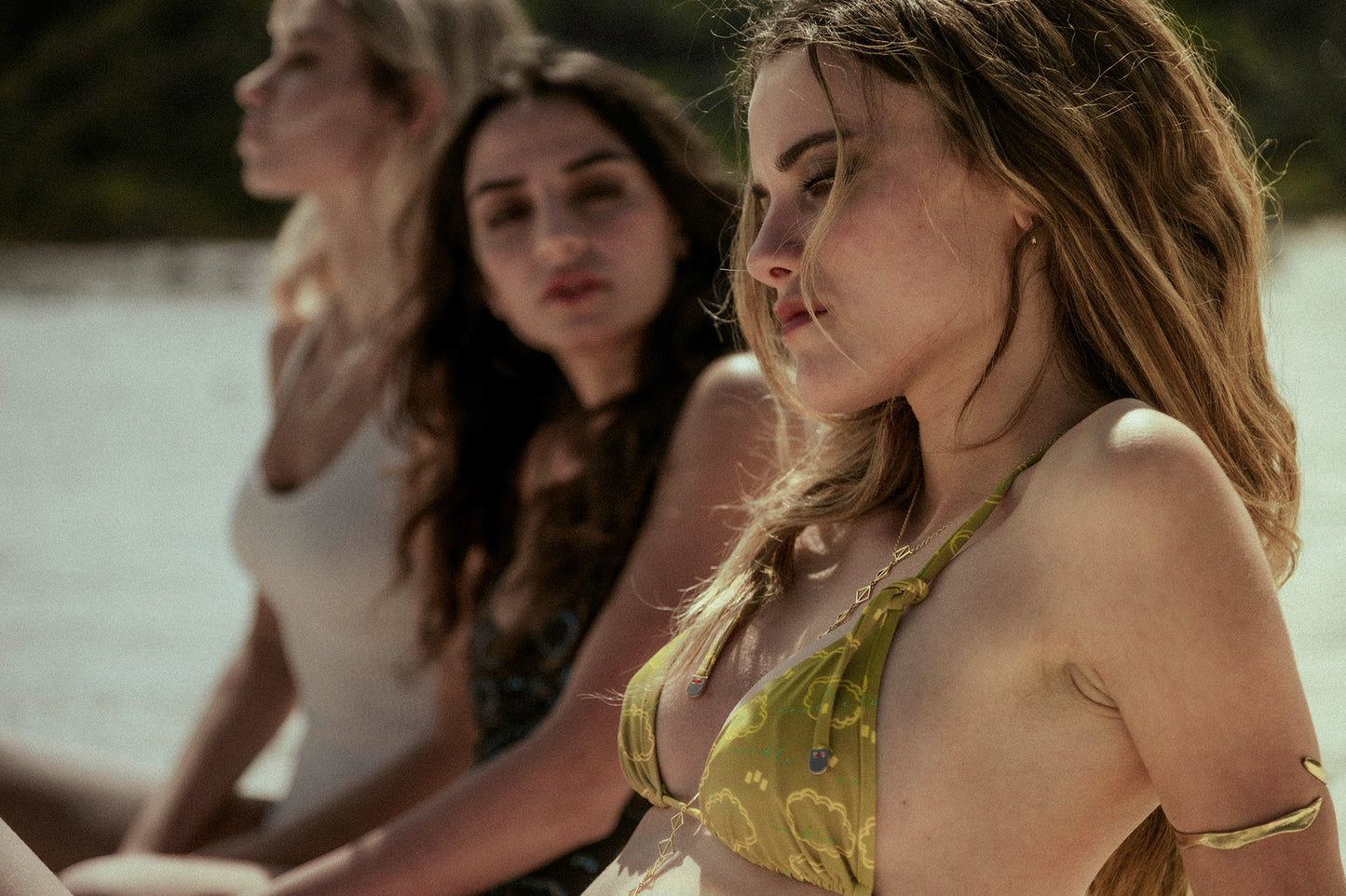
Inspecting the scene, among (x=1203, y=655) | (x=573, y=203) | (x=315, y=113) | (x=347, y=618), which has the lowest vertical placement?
(x=347, y=618)

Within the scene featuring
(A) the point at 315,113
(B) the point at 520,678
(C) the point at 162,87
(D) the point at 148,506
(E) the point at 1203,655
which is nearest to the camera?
(E) the point at 1203,655

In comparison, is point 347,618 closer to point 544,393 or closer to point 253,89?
point 544,393

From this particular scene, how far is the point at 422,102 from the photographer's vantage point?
321cm

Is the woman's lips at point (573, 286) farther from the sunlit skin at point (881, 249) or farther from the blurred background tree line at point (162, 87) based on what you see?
the blurred background tree line at point (162, 87)

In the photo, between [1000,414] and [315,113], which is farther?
[315,113]

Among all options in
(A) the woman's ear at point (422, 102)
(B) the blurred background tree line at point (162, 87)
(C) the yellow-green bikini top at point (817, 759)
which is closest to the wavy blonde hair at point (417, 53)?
(A) the woman's ear at point (422, 102)

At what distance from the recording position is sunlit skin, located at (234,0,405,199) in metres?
3.18

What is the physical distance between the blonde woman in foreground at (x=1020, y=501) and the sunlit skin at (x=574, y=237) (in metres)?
0.83

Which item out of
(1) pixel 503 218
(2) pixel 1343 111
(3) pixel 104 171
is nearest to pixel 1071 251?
(1) pixel 503 218

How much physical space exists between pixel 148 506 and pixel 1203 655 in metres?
7.02

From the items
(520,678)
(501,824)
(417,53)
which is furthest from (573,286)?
(417,53)

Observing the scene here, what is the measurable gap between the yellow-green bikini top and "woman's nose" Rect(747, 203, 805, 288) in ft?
0.94

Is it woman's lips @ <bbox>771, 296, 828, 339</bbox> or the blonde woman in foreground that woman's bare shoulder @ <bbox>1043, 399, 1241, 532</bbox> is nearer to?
the blonde woman in foreground

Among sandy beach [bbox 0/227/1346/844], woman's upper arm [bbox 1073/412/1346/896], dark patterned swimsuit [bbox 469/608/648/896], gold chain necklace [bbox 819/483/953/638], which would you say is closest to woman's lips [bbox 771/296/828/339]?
gold chain necklace [bbox 819/483/953/638]
